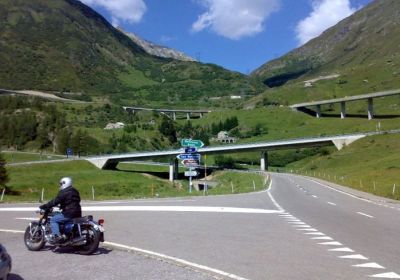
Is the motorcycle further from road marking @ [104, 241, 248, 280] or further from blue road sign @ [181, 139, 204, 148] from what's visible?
blue road sign @ [181, 139, 204, 148]

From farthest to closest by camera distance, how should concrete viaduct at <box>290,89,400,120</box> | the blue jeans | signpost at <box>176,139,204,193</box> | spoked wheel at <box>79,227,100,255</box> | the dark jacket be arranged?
concrete viaduct at <box>290,89,400,120</box> → signpost at <box>176,139,204,193</box> → the dark jacket → the blue jeans → spoked wheel at <box>79,227,100,255</box>

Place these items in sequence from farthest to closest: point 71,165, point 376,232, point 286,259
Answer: point 71,165
point 376,232
point 286,259

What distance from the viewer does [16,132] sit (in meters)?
149

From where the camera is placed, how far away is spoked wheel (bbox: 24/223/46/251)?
12.3 meters

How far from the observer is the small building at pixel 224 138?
175m

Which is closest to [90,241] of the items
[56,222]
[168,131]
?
[56,222]

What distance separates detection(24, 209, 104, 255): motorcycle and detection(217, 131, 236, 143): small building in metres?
161

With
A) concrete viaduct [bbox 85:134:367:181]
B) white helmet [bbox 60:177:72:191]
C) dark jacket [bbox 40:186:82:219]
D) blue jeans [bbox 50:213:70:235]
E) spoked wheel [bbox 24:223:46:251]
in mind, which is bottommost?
spoked wheel [bbox 24:223:46:251]

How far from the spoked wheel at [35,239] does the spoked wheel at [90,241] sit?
1.14 m

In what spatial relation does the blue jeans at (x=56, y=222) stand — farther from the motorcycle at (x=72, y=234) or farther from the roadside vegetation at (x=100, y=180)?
the roadside vegetation at (x=100, y=180)

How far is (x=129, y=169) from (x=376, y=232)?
104 meters

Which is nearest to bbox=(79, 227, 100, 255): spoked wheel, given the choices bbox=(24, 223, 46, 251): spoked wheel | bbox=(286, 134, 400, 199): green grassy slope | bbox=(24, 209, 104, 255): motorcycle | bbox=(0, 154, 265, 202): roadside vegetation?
bbox=(24, 209, 104, 255): motorcycle

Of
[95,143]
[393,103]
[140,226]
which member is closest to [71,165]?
[95,143]

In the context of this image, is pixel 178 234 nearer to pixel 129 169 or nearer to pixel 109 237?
pixel 109 237
